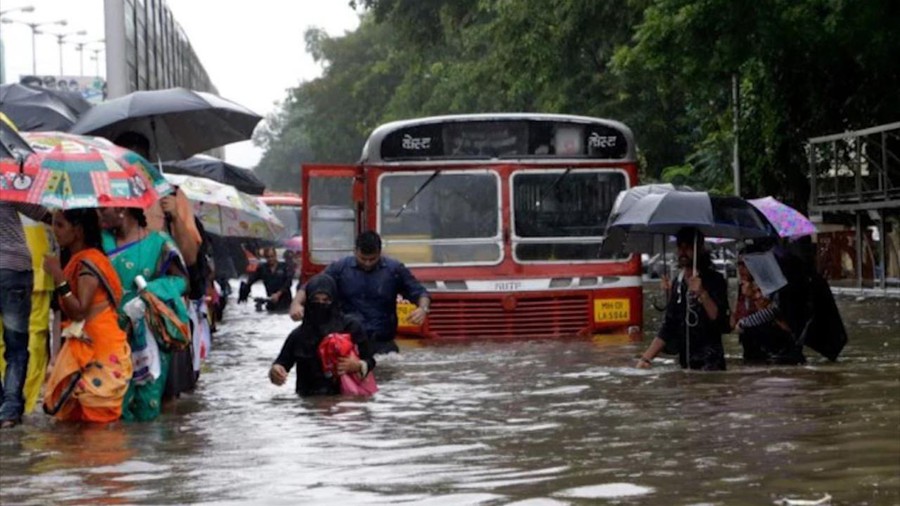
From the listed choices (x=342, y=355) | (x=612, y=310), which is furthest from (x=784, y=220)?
(x=342, y=355)

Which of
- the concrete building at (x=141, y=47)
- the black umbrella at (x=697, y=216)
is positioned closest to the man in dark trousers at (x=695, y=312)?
the black umbrella at (x=697, y=216)

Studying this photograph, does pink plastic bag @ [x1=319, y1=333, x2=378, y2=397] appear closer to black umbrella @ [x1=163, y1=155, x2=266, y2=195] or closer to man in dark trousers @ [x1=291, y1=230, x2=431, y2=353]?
man in dark trousers @ [x1=291, y1=230, x2=431, y2=353]

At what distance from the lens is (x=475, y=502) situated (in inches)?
327

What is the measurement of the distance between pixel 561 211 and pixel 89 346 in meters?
9.50

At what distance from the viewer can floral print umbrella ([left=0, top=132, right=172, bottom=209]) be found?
12.0 metres

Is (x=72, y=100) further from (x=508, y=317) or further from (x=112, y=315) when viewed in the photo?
(x=112, y=315)

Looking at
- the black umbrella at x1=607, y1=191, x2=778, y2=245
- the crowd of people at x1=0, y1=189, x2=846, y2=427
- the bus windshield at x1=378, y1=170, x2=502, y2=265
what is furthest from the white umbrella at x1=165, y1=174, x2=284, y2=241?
the black umbrella at x1=607, y1=191, x2=778, y2=245

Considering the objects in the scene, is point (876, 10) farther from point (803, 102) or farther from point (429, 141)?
point (803, 102)

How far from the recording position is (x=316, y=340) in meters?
14.0

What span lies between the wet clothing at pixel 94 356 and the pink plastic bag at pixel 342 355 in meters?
2.03

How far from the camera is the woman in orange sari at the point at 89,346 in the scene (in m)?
12.0

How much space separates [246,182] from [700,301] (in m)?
9.95

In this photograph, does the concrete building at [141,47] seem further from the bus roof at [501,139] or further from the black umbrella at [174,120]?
the bus roof at [501,139]

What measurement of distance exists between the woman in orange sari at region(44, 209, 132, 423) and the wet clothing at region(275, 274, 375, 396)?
1.92m
